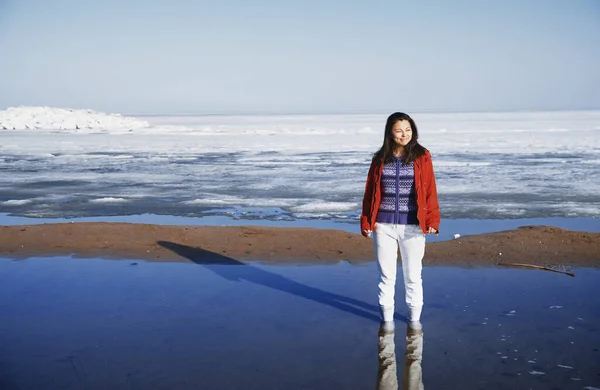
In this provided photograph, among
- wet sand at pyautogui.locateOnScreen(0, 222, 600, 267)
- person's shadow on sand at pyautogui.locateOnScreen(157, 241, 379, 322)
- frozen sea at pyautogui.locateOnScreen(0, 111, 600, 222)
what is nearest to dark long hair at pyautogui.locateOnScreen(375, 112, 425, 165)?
person's shadow on sand at pyautogui.locateOnScreen(157, 241, 379, 322)

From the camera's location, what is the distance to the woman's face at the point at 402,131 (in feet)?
15.6

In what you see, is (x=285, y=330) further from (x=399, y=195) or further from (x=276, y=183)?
(x=276, y=183)

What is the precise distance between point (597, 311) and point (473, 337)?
53.1 inches

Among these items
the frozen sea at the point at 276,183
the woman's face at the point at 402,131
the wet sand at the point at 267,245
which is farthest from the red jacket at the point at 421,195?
the frozen sea at the point at 276,183

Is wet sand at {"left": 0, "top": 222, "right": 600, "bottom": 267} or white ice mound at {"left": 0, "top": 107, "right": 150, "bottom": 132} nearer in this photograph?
wet sand at {"left": 0, "top": 222, "right": 600, "bottom": 267}

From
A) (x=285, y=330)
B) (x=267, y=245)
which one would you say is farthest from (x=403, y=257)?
(x=267, y=245)

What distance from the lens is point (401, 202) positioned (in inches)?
191

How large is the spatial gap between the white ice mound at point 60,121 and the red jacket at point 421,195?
53594 mm

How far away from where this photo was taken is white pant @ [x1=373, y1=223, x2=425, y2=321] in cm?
488

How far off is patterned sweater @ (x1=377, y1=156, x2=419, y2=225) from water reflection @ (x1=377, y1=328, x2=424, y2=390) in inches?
34.4

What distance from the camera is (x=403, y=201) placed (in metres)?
4.84

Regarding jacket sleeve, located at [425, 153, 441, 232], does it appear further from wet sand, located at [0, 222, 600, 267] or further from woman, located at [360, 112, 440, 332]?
wet sand, located at [0, 222, 600, 267]

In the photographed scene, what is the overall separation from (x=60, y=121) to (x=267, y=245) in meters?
58.2

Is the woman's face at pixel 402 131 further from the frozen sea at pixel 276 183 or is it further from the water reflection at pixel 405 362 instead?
the frozen sea at pixel 276 183
